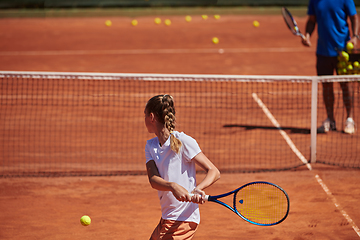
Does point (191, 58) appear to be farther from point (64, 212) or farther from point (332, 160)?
point (64, 212)

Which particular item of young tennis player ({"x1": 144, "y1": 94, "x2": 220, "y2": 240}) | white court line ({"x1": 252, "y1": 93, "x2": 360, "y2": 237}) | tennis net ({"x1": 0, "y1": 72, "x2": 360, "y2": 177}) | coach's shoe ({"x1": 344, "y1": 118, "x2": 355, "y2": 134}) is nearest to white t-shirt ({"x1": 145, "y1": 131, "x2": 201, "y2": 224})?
young tennis player ({"x1": 144, "y1": 94, "x2": 220, "y2": 240})

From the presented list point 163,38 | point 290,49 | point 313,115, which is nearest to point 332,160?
point 313,115

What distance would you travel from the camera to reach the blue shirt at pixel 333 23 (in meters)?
7.14

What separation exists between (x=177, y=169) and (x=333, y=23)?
527 cm

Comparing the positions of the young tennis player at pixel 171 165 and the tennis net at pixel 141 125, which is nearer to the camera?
the young tennis player at pixel 171 165

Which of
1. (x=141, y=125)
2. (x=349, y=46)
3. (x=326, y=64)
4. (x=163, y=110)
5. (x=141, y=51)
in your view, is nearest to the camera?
(x=163, y=110)

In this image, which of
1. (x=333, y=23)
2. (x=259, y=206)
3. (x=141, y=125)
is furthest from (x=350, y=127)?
(x=259, y=206)

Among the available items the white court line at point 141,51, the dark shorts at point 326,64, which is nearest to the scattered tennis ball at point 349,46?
the dark shorts at point 326,64

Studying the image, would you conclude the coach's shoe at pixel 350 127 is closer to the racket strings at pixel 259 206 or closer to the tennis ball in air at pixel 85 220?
the racket strings at pixel 259 206

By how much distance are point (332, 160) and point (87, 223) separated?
12.2 feet

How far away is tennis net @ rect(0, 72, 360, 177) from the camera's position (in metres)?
6.34

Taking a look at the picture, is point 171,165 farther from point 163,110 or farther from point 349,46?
point 349,46

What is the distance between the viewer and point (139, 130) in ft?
26.2

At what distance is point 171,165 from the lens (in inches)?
116
